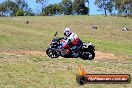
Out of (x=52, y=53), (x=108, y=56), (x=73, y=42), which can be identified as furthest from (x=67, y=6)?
(x=73, y=42)

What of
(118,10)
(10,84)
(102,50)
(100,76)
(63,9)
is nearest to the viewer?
(100,76)

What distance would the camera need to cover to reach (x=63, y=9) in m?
125

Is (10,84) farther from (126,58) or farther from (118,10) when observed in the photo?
(118,10)

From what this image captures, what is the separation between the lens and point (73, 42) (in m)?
21.1

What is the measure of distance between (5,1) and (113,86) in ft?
403

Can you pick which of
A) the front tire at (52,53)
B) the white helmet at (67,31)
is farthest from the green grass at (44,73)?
the front tire at (52,53)

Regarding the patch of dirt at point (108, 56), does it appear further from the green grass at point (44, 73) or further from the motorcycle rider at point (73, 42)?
the green grass at point (44, 73)

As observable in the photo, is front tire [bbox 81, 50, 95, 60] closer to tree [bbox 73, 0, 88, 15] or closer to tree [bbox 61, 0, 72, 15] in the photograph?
tree [bbox 73, 0, 88, 15]

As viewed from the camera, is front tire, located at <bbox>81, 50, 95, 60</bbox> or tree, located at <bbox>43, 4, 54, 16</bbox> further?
tree, located at <bbox>43, 4, 54, 16</bbox>

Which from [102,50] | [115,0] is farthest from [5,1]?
[102,50]

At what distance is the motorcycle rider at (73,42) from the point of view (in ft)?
68.2

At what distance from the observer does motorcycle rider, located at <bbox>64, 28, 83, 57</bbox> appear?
68.2ft

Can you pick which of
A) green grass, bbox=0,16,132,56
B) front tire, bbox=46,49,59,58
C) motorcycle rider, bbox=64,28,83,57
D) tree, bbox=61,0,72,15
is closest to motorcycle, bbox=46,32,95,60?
front tire, bbox=46,49,59,58

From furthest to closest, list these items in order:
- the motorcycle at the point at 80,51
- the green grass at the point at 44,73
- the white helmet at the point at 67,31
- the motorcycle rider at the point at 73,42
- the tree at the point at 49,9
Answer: the tree at the point at 49,9 < the motorcycle at the point at 80,51 < the motorcycle rider at the point at 73,42 < the white helmet at the point at 67,31 < the green grass at the point at 44,73
